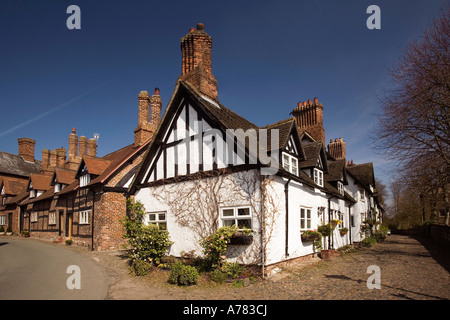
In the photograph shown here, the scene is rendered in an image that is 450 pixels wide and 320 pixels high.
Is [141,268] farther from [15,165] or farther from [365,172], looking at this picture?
[15,165]

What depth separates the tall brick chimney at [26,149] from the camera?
48.6 m

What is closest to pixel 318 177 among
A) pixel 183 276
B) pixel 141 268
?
pixel 183 276

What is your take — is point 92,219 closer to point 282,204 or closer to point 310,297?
point 282,204

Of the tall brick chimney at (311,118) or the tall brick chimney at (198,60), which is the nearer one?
the tall brick chimney at (198,60)

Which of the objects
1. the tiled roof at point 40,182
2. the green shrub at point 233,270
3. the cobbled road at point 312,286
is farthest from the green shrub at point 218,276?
the tiled roof at point 40,182

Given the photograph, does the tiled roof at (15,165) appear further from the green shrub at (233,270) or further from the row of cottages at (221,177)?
the green shrub at (233,270)

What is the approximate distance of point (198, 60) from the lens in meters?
16.0

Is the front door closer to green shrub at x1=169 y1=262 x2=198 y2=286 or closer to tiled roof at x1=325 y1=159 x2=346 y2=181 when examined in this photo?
green shrub at x1=169 y1=262 x2=198 y2=286

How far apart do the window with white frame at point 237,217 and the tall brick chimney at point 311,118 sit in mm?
17265

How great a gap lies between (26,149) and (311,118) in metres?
48.7

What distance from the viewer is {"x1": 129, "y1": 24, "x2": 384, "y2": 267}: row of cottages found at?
11.1m
